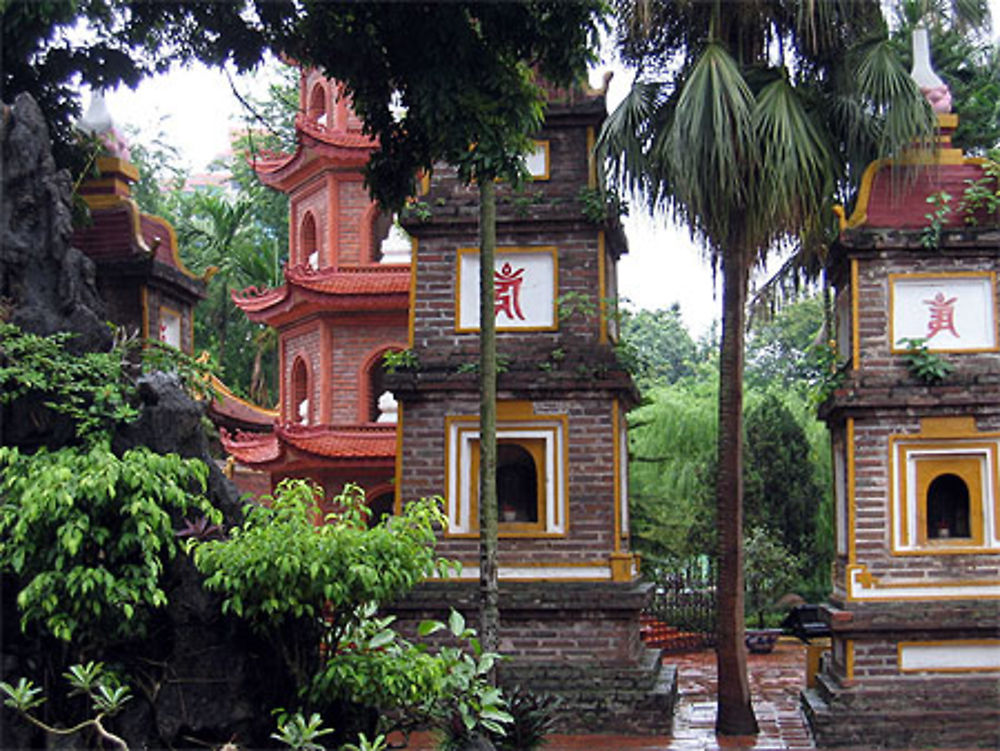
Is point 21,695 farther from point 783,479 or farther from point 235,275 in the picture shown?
point 235,275

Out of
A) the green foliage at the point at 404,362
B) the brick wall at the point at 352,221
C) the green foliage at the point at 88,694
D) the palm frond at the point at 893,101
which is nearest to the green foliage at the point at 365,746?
the green foliage at the point at 88,694

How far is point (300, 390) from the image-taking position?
1805cm

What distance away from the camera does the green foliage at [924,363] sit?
11.4 m

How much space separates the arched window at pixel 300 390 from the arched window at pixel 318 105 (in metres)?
3.31

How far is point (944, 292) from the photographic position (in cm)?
1160

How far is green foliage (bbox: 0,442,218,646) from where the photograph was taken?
24.5ft

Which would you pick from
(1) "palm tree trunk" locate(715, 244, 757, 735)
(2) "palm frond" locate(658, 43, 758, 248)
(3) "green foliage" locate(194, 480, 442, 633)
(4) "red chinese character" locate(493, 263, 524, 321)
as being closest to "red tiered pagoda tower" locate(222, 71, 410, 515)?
(4) "red chinese character" locate(493, 263, 524, 321)

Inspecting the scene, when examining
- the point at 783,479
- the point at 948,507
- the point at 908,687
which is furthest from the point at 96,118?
the point at 783,479

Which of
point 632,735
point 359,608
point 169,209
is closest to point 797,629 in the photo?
point 632,735

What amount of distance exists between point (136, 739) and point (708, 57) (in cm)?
706

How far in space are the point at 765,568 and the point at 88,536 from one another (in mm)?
13564

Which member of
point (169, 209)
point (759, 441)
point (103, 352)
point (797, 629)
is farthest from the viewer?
point (169, 209)

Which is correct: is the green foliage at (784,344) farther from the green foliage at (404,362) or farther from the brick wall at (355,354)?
the green foliage at (404,362)

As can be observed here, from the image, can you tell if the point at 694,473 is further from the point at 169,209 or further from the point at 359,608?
the point at 359,608
